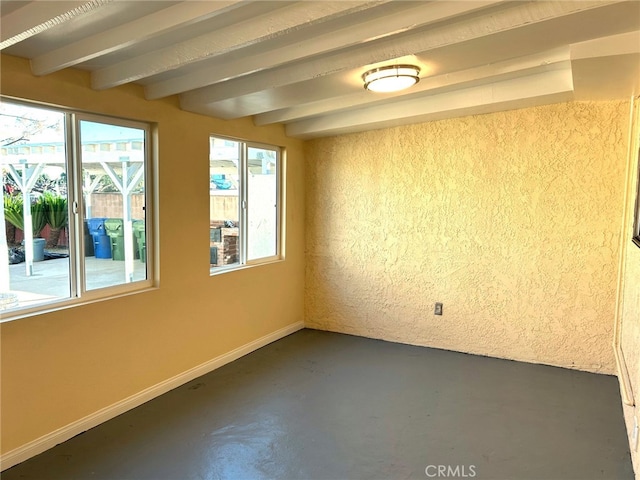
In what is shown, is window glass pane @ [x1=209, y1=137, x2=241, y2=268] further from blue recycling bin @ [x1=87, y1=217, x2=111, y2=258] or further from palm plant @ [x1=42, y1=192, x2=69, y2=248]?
palm plant @ [x1=42, y1=192, x2=69, y2=248]

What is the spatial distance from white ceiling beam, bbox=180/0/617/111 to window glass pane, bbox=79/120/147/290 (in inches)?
24.4

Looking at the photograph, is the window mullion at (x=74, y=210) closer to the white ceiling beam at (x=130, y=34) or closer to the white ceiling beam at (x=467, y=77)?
the white ceiling beam at (x=130, y=34)

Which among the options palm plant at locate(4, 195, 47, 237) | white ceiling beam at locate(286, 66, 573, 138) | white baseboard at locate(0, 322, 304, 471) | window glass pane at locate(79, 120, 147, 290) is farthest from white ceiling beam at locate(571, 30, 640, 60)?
white baseboard at locate(0, 322, 304, 471)

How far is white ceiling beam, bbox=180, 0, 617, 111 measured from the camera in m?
1.93

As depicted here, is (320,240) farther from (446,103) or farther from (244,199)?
(446,103)

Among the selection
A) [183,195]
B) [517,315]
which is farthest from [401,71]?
[517,315]

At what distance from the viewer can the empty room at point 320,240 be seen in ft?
7.48

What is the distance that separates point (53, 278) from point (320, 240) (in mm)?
2705

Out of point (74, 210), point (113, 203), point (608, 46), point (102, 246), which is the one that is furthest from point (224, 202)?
point (608, 46)

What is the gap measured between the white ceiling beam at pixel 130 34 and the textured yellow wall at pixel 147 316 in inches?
7.8

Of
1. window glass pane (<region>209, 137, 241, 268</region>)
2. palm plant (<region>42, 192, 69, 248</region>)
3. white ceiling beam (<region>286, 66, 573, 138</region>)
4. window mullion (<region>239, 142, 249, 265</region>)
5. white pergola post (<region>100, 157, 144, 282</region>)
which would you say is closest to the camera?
palm plant (<region>42, 192, 69, 248</region>)

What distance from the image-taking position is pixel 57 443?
A: 2.56m

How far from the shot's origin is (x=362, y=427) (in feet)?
9.11

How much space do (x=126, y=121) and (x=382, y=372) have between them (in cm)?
272
